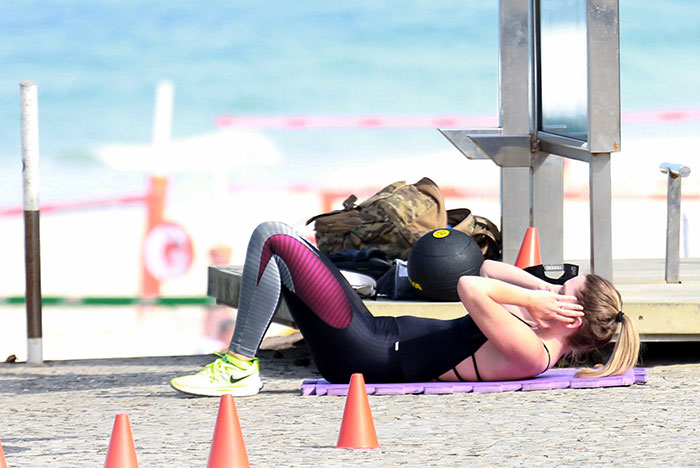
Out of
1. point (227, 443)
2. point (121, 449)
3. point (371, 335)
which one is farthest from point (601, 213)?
point (121, 449)

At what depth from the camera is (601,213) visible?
5.66m

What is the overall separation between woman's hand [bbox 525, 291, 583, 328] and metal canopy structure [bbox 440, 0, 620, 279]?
55.2 inches

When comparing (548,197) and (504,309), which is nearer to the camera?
(504,309)

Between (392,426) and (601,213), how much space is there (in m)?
2.21

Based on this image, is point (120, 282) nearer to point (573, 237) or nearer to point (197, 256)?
point (197, 256)

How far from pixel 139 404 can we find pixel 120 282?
11202 mm

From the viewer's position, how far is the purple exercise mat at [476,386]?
4.67 metres

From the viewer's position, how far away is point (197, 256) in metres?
15.4

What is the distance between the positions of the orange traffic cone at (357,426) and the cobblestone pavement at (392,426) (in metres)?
0.05

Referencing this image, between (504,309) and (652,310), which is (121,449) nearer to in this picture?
(504,309)

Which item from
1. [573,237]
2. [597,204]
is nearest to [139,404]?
[597,204]

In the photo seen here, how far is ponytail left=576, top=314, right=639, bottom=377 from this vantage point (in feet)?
14.3

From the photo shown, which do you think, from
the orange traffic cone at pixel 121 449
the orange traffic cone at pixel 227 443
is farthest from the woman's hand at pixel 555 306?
the orange traffic cone at pixel 121 449

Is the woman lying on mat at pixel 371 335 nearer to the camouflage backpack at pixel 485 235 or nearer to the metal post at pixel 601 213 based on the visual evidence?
the metal post at pixel 601 213
